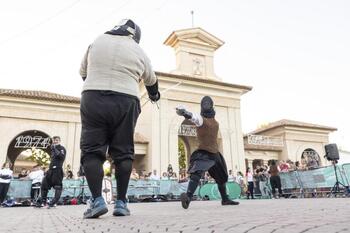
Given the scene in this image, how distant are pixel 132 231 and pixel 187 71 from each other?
24146mm

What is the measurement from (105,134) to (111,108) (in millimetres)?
290

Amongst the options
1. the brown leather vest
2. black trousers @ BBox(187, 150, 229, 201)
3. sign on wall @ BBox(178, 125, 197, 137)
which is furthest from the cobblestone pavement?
sign on wall @ BBox(178, 125, 197, 137)

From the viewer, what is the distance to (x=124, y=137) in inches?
138

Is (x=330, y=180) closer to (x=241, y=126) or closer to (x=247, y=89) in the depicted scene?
(x=241, y=126)

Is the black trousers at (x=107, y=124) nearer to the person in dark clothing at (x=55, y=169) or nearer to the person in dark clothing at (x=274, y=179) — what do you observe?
the person in dark clothing at (x=55, y=169)

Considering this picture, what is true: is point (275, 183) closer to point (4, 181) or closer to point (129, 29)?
point (4, 181)

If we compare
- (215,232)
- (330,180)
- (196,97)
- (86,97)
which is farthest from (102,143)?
(196,97)

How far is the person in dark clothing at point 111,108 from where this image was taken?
11.0 feet

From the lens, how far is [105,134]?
136 inches

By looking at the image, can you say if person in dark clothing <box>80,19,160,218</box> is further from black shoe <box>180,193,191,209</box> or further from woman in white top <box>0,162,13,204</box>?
woman in white top <box>0,162,13,204</box>

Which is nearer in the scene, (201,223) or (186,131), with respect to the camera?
(201,223)

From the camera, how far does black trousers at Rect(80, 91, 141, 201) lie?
11.0 ft

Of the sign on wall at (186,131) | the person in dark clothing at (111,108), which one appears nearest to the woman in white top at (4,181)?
the person in dark clothing at (111,108)

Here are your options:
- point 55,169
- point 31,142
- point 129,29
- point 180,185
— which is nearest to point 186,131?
point 180,185
